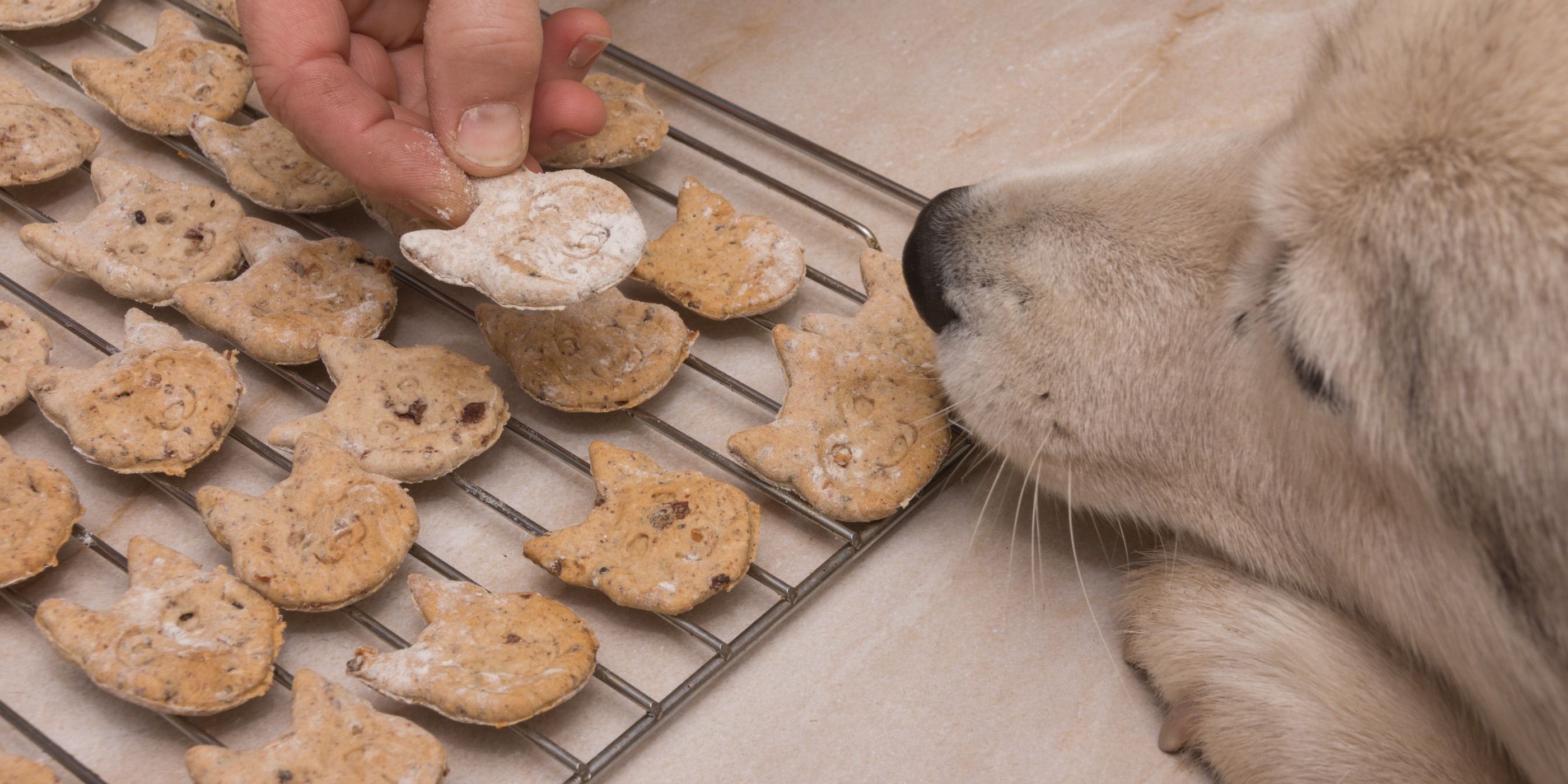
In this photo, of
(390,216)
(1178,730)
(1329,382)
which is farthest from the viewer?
(390,216)

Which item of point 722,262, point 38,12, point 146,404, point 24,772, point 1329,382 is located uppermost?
point 1329,382

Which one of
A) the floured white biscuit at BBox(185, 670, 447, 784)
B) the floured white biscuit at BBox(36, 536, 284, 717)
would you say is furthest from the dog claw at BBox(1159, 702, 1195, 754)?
the floured white biscuit at BBox(36, 536, 284, 717)

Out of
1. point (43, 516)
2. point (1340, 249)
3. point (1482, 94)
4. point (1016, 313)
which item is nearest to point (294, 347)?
point (43, 516)

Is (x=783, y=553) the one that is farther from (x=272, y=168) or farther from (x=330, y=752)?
(x=272, y=168)

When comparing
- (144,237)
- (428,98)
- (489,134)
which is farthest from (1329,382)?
(144,237)

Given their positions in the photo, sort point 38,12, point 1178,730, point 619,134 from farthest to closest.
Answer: point 38,12 < point 619,134 < point 1178,730

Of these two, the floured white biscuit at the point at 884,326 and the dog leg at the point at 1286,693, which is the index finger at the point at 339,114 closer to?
the floured white biscuit at the point at 884,326
